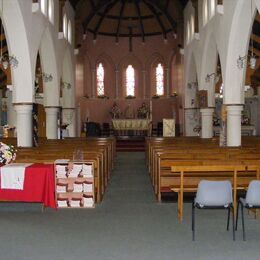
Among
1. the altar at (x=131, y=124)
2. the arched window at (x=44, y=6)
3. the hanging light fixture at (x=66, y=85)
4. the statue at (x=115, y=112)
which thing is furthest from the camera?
the statue at (x=115, y=112)

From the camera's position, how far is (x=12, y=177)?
30.1 feet

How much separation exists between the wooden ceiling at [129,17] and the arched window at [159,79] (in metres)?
2.43

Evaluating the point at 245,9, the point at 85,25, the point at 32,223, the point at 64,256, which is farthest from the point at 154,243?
the point at 85,25

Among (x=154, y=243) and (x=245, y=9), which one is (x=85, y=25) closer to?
(x=245, y=9)

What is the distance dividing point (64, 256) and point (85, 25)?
26379 mm

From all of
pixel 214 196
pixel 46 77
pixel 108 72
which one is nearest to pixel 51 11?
pixel 46 77

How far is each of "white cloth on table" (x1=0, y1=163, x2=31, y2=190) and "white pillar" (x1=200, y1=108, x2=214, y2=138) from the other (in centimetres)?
1396

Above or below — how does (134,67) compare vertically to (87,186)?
above

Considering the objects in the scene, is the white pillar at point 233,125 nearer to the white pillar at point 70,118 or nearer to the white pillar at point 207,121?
the white pillar at point 207,121

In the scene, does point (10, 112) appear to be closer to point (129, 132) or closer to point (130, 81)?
point (129, 132)

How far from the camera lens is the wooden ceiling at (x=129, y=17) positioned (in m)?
31.1

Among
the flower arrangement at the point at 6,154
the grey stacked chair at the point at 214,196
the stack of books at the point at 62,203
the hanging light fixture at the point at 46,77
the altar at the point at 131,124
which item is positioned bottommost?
the stack of books at the point at 62,203

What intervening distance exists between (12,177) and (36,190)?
0.53 m

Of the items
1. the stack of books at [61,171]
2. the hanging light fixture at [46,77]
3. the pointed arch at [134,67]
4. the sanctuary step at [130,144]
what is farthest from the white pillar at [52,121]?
the pointed arch at [134,67]
